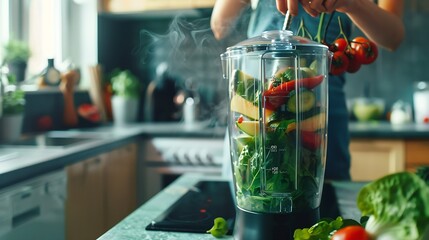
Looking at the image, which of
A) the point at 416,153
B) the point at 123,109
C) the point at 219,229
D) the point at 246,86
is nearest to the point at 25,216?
the point at 219,229

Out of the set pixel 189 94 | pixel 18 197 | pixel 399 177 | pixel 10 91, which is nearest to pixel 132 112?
pixel 189 94

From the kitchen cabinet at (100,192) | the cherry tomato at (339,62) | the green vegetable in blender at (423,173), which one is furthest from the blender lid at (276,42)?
the kitchen cabinet at (100,192)

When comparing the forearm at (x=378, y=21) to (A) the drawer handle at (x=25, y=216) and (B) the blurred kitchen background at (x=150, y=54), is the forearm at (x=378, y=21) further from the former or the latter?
(B) the blurred kitchen background at (x=150, y=54)

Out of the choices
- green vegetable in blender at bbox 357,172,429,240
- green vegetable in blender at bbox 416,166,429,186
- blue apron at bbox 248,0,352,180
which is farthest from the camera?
blue apron at bbox 248,0,352,180

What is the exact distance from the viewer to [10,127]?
6.11ft

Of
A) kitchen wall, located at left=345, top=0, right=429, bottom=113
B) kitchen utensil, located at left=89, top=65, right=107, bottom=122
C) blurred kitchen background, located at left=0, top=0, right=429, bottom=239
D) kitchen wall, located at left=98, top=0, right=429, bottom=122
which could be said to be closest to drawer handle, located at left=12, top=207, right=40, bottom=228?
blurred kitchen background, located at left=0, top=0, right=429, bottom=239

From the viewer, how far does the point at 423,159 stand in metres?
2.08

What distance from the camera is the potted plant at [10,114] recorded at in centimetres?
183

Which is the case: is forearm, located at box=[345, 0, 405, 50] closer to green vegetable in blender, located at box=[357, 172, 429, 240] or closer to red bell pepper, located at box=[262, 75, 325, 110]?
red bell pepper, located at box=[262, 75, 325, 110]

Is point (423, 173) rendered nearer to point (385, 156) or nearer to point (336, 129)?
point (336, 129)

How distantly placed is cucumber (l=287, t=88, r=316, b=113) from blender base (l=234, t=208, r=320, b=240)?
0.16m

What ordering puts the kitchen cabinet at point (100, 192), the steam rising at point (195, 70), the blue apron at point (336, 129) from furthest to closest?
the steam rising at point (195, 70) → the kitchen cabinet at point (100, 192) → the blue apron at point (336, 129)

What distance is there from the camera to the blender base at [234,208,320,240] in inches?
27.9

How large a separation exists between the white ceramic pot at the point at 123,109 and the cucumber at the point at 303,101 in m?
2.00
